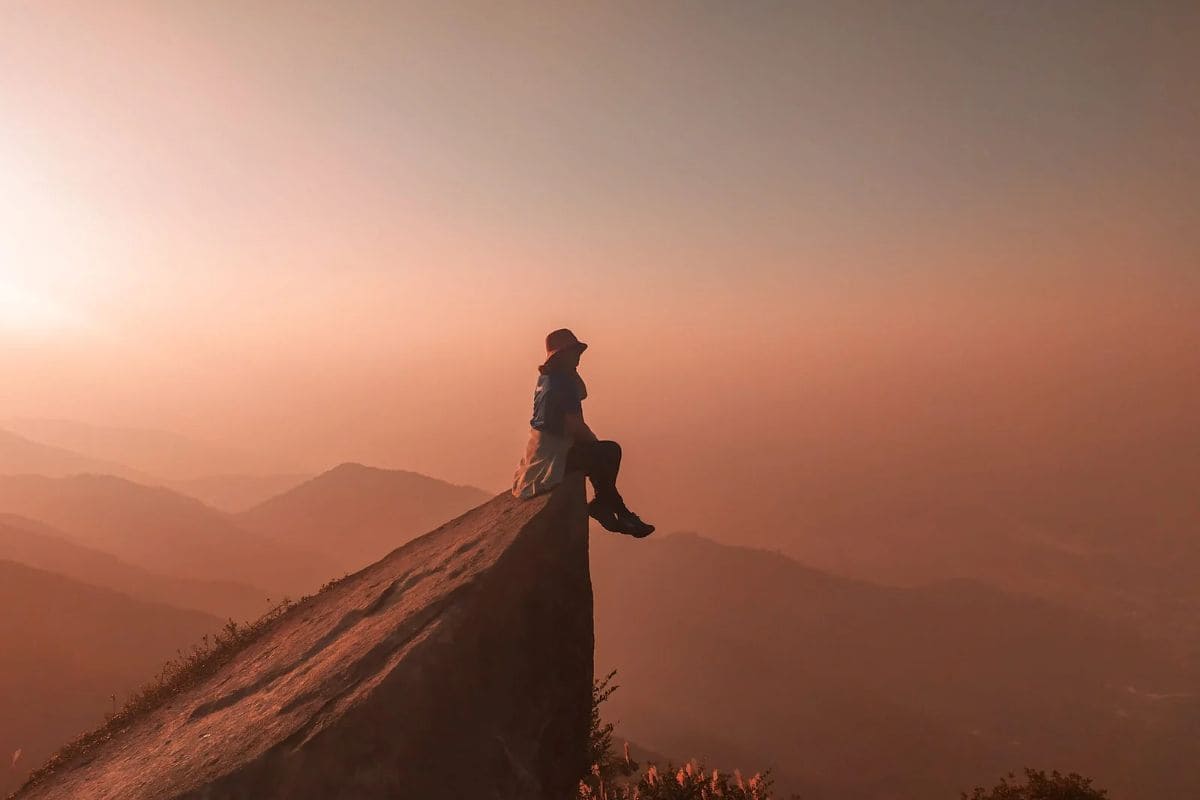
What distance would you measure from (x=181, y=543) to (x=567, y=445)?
8125 inches

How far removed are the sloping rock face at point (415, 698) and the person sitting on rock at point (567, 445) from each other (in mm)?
432

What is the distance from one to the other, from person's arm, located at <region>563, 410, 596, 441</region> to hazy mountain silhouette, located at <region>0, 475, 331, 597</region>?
16672 cm

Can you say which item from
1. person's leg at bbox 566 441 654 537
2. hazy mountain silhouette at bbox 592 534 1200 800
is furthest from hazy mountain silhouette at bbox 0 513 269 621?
person's leg at bbox 566 441 654 537

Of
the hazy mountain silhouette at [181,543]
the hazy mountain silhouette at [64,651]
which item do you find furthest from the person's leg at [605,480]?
the hazy mountain silhouette at [181,543]

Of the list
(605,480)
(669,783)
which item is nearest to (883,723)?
(669,783)

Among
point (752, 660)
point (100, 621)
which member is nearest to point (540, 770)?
point (100, 621)

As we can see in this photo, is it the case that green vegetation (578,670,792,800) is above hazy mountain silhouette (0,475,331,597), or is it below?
above

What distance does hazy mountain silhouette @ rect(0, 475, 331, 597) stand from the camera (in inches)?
6122

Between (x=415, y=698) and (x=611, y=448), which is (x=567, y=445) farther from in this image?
(x=415, y=698)

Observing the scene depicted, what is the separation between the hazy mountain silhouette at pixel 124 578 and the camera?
107 meters

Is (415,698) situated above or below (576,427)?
below

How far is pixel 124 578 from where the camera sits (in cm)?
11038

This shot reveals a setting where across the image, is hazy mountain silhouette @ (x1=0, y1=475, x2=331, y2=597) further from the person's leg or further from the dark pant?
→ the dark pant

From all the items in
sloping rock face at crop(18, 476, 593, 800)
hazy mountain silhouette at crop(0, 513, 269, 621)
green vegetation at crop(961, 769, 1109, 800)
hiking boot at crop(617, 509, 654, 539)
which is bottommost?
hazy mountain silhouette at crop(0, 513, 269, 621)
